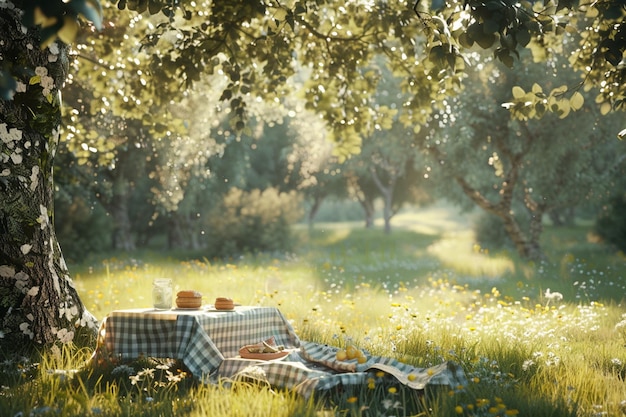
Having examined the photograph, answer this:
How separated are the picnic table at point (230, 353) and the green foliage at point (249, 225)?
16.5 metres

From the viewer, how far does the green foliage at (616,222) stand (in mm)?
21375

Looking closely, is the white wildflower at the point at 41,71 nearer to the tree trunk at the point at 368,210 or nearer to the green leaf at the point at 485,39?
the green leaf at the point at 485,39

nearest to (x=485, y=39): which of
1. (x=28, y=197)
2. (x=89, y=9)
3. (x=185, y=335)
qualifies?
(x=89, y=9)

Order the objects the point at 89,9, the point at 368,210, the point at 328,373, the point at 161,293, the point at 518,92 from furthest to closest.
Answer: the point at 368,210 → the point at 161,293 → the point at 518,92 → the point at 328,373 → the point at 89,9

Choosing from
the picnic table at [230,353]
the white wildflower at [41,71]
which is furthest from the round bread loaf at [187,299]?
the white wildflower at [41,71]

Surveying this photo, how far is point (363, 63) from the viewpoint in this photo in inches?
399

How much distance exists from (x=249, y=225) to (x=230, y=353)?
17086 millimetres

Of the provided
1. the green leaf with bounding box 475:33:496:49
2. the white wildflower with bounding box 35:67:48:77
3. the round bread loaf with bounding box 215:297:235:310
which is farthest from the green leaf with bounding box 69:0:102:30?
the white wildflower with bounding box 35:67:48:77

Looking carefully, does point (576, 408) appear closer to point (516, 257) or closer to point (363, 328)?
point (363, 328)

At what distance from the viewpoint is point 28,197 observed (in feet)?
22.5

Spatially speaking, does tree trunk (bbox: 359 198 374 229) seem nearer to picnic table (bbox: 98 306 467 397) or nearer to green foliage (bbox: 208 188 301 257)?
green foliage (bbox: 208 188 301 257)

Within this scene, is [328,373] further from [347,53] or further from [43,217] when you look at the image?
[347,53]

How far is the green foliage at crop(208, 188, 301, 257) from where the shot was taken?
76.8 feet

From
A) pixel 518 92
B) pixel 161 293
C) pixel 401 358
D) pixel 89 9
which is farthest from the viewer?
pixel 401 358
